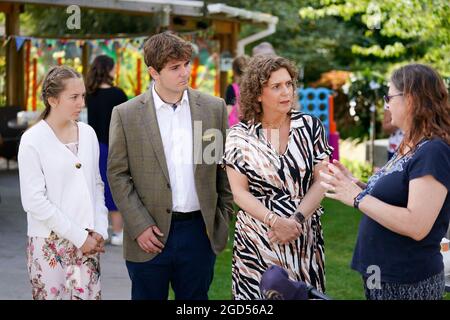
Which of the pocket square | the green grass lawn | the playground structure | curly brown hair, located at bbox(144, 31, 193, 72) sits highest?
curly brown hair, located at bbox(144, 31, 193, 72)

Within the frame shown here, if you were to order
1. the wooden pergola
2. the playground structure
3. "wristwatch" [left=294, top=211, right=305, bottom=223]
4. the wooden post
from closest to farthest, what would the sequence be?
"wristwatch" [left=294, top=211, right=305, bottom=223] → the wooden pergola → the wooden post → the playground structure

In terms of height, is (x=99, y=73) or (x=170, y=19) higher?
(x=170, y=19)

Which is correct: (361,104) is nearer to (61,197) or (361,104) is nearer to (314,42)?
(314,42)

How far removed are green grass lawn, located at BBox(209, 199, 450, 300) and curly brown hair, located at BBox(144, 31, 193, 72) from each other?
302cm

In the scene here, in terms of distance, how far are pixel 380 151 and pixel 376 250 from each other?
12.8m

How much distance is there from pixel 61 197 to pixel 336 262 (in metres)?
4.55

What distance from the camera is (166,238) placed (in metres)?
4.46

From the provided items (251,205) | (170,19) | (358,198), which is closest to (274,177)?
(251,205)

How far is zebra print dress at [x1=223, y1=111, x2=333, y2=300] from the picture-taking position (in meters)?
4.24

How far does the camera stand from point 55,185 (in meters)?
4.44

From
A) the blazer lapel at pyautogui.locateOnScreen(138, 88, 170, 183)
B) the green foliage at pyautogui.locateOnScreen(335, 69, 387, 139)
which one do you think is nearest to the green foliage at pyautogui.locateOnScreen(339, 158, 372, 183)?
the green foliage at pyautogui.locateOnScreen(335, 69, 387, 139)

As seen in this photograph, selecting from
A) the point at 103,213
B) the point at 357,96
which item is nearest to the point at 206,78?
the point at 357,96

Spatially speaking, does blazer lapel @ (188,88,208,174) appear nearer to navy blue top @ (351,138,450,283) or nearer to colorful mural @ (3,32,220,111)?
navy blue top @ (351,138,450,283)

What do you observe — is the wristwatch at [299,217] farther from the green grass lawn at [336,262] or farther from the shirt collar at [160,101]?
the green grass lawn at [336,262]
